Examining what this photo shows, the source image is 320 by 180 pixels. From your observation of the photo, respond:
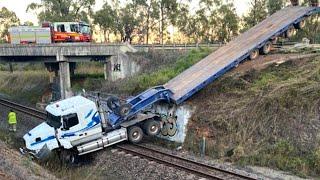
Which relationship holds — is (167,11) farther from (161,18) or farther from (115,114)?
(115,114)

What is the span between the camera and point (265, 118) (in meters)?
17.4

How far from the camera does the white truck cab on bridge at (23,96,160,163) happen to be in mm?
17703

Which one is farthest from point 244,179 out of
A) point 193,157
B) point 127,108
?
point 127,108

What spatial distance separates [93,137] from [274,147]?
25.4ft

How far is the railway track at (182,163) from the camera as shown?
14.6 m

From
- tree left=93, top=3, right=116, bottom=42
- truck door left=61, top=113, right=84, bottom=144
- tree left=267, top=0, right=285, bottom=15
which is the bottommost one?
truck door left=61, top=113, right=84, bottom=144

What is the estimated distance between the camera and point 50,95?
3847cm

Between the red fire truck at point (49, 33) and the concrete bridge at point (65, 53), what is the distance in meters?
2.28

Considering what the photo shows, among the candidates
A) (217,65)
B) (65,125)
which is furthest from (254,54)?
(65,125)

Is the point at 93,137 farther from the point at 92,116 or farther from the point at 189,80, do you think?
the point at 189,80

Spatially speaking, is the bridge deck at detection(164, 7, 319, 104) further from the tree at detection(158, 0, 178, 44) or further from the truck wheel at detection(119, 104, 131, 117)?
the tree at detection(158, 0, 178, 44)

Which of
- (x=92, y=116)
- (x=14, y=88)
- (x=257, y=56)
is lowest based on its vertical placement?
(x=14, y=88)

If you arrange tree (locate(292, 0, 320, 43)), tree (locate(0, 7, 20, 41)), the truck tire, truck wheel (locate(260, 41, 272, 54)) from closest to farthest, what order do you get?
the truck tire → truck wheel (locate(260, 41, 272, 54)) → tree (locate(292, 0, 320, 43)) → tree (locate(0, 7, 20, 41))

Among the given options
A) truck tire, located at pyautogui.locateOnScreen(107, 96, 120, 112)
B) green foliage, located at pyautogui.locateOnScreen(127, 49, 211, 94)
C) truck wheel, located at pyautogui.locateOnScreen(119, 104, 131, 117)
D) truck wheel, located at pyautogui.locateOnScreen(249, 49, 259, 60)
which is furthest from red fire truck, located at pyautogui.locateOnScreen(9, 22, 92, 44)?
truck wheel, located at pyautogui.locateOnScreen(119, 104, 131, 117)
